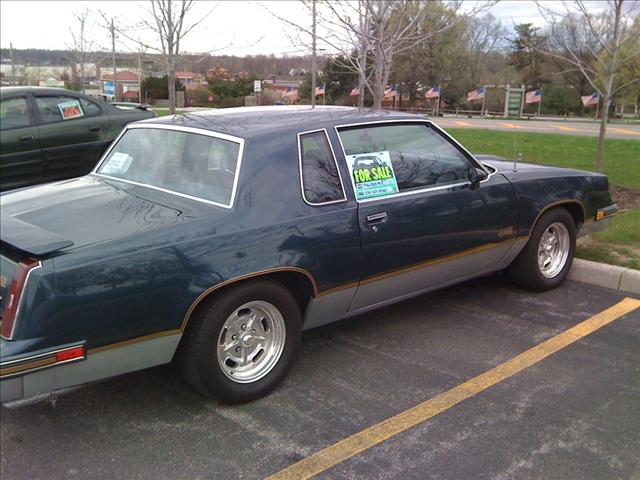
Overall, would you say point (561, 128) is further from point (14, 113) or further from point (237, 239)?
point (237, 239)

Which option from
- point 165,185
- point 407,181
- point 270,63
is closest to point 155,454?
point 165,185

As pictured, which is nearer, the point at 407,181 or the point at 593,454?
the point at 593,454

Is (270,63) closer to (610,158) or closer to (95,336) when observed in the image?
(610,158)

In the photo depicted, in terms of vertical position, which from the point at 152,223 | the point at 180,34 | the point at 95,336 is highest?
the point at 180,34

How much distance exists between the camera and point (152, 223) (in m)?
2.92

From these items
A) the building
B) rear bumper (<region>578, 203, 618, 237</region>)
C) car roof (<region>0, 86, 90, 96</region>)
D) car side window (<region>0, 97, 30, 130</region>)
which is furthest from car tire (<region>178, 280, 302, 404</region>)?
the building

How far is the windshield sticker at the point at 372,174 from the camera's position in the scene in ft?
11.9

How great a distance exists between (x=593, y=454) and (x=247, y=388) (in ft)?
5.67

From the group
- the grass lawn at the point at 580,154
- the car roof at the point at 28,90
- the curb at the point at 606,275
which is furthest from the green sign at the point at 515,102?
the curb at the point at 606,275

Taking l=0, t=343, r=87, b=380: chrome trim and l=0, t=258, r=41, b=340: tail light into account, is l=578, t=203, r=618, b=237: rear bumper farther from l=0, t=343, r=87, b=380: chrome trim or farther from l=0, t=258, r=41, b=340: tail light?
l=0, t=258, r=41, b=340: tail light

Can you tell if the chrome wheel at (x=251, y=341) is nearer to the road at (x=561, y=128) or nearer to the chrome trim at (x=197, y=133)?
the chrome trim at (x=197, y=133)

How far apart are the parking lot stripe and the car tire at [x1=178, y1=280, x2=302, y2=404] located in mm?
604

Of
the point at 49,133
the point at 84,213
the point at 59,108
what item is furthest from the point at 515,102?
the point at 84,213

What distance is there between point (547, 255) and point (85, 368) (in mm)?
3784
